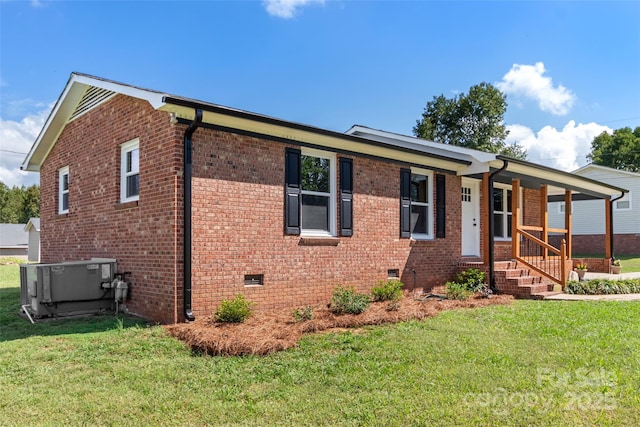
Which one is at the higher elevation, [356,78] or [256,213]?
[356,78]

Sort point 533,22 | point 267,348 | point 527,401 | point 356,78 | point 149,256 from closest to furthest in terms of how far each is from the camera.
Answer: point 527,401 < point 267,348 < point 149,256 < point 533,22 < point 356,78

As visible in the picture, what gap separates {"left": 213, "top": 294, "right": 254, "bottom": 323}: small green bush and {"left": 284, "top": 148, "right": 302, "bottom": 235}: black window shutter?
1.84 metres

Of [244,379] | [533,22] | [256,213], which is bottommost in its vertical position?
[244,379]

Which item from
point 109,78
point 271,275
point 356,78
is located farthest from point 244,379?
point 356,78

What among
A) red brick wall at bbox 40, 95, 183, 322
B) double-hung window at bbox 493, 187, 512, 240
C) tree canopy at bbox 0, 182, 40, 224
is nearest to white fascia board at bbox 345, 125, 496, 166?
double-hung window at bbox 493, 187, 512, 240

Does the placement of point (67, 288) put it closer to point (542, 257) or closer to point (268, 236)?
point (268, 236)

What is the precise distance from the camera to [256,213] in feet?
25.9

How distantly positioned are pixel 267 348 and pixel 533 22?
1031 cm

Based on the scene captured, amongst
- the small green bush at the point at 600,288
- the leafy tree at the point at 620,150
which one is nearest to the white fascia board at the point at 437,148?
the small green bush at the point at 600,288

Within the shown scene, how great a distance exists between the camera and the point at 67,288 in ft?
25.7

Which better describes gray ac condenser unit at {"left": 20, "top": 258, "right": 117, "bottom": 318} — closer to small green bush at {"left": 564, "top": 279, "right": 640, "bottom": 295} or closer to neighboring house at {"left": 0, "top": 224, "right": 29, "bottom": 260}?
small green bush at {"left": 564, "top": 279, "right": 640, "bottom": 295}

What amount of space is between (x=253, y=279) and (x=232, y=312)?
1.13 metres

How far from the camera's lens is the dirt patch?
557cm

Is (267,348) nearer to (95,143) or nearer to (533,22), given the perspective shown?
(95,143)
